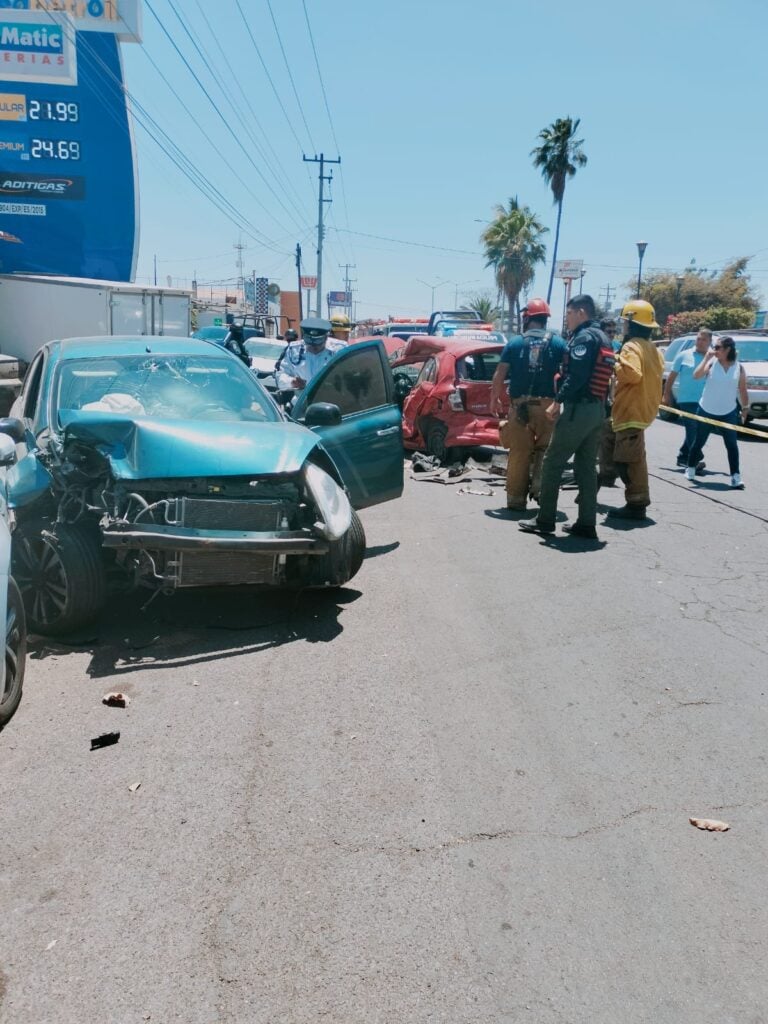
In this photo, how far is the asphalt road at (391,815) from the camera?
254cm

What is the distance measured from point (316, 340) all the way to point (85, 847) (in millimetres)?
7376

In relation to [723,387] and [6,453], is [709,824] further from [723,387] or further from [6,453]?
[723,387]

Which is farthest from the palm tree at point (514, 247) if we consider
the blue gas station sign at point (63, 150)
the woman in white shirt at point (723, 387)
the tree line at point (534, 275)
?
the woman in white shirt at point (723, 387)

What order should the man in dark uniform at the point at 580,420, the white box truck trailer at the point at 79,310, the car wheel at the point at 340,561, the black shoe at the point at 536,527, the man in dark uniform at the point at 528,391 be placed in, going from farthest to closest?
the white box truck trailer at the point at 79,310, the man in dark uniform at the point at 528,391, the black shoe at the point at 536,527, the man in dark uniform at the point at 580,420, the car wheel at the point at 340,561

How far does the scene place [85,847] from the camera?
3.16m

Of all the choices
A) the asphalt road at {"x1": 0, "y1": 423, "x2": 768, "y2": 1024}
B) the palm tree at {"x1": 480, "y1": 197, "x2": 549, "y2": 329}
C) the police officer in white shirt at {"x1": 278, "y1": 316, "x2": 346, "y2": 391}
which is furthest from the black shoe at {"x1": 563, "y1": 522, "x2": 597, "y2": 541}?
the palm tree at {"x1": 480, "y1": 197, "x2": 549, "y2": 329}

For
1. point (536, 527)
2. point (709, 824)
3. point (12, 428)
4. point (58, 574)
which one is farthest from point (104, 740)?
point (536, 527)

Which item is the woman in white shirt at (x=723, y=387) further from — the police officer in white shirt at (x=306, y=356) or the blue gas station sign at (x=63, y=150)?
the blue gas station sign at (x=63, y=150)

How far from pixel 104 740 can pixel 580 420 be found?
5205 millimetres

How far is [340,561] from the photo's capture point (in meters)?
5.80

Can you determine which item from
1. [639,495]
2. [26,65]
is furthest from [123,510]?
[26,65]

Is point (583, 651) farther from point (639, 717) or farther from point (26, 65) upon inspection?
point (26, 65)

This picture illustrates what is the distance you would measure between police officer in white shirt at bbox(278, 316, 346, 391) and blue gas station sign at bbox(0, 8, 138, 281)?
2430cm

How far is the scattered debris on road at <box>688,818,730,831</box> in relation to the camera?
336 cm
